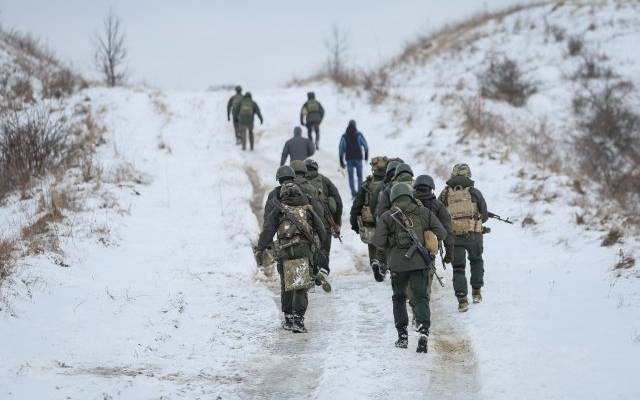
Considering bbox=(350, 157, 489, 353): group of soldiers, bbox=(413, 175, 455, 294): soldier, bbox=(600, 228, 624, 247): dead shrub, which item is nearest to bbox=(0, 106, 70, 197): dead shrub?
bbox=(350, 157, 489, 353): group of soldiers

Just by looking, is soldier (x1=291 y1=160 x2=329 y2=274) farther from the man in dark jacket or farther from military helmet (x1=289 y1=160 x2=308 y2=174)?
the man in dark jacket

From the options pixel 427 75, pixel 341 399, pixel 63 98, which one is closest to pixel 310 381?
pixel 341 399

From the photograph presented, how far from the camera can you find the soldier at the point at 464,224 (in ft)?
25.9

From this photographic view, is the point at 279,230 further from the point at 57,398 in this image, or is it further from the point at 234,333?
the point at 57,398

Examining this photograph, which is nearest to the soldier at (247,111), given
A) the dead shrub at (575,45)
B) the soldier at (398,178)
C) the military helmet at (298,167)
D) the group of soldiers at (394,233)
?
the group of soldiers at (394,233)

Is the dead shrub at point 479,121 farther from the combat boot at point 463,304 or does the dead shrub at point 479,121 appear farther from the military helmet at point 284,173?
the military helmet at point 284,173

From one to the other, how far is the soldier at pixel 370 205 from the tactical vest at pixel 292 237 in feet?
6.46

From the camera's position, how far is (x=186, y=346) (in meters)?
6.69

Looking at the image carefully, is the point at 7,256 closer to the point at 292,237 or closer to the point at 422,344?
the point at 292,237

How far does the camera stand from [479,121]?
1953 centimetres

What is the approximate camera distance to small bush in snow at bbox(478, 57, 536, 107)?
2497 centimetres

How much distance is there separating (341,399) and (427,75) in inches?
1122

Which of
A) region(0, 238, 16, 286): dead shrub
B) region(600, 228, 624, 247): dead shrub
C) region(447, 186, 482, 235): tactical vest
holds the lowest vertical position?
region(600, 228, 624, 247): dead shrub

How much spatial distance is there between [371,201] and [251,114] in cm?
1113
